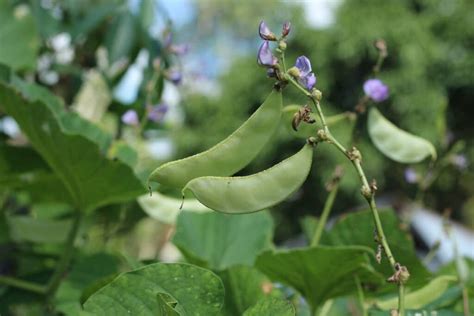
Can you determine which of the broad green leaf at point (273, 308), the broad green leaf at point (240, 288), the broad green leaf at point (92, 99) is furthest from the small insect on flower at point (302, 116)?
the broad green leaf at point (92, 99)

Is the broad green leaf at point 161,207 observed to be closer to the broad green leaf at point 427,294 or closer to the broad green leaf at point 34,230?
the broad green leaf at point 34,230

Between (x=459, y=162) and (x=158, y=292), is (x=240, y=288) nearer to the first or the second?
(x=158, y=292)

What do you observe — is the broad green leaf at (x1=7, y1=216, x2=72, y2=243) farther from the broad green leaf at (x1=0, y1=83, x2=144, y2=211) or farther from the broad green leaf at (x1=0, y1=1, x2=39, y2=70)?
the broad green leaf at (x1=0, y1=1, x2=39, y2=70)

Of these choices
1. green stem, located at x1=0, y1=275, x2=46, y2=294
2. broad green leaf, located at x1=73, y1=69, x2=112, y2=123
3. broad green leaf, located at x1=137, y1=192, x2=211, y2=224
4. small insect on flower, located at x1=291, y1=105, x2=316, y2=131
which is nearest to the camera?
small insect on flower, located at x1=291, y1=105, x2=316, y2=131

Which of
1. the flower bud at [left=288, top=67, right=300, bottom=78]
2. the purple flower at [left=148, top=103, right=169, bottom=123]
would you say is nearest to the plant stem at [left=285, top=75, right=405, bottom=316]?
the flower bud at [left=288, top=67, right=300, bottom=78]

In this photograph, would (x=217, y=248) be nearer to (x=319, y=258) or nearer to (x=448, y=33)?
(x=319, y=258)

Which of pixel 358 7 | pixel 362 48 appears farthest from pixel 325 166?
pixel 358 7

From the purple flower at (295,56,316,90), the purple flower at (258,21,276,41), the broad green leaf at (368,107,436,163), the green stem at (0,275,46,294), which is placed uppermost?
the purple flower at (258,21,276,41)
